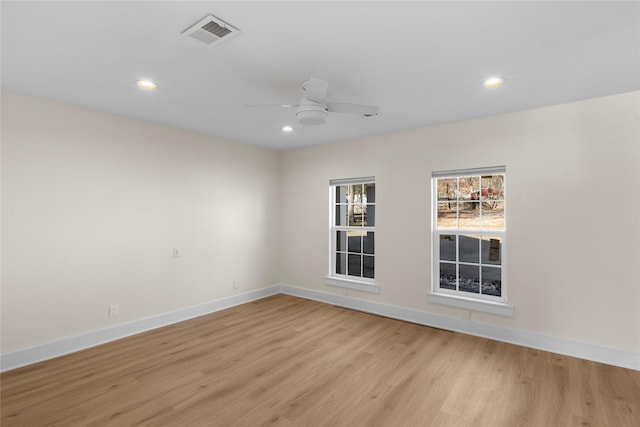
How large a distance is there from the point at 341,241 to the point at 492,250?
2235 millimetres

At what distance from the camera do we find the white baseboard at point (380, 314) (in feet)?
9.68

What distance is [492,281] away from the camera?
3.76 metres

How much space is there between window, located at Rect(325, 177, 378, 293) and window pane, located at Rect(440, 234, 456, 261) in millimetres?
1027

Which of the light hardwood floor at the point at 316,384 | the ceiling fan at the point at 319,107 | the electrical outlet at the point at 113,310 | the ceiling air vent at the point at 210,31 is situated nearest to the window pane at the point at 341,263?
the light hardwood floor at the point at 316,384

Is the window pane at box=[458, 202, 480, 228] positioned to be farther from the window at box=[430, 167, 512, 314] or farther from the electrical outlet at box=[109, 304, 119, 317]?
the electrical outlet at box=[109, 304, 119, 317]

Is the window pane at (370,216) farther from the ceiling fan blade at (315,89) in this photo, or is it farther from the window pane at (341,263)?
the ceiling fan blade at (315,89)

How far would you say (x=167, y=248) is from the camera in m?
4.09

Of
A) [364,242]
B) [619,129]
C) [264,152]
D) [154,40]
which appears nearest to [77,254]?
[154,40]

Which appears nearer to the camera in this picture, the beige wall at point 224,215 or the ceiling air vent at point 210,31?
the ceiling air vent at point 210,31

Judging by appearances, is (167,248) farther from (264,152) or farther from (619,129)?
(619,129)

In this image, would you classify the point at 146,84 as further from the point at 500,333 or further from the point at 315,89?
the point at 500,333

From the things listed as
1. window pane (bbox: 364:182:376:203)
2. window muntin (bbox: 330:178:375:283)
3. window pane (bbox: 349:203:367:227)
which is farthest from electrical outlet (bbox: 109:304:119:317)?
window pane (bbox: 364:182:376:203)

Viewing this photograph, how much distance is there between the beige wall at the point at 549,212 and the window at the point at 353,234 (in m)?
0.30

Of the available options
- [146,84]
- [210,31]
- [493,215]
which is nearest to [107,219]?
[146,84]
